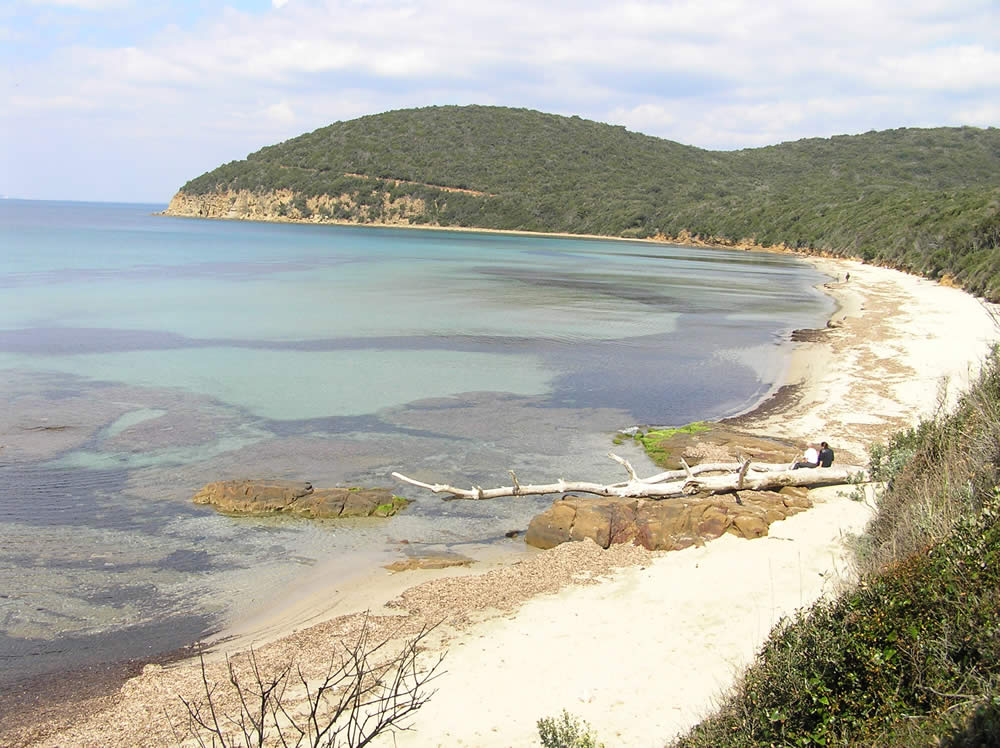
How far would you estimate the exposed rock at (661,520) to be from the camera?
33.9 feet

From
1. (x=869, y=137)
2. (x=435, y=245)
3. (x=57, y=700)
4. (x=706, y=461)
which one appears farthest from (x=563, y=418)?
(x=869, y=137)

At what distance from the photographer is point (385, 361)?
81.9 ft

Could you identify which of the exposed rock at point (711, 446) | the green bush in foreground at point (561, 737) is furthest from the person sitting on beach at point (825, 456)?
the green bush in foreground at point (561, 737)

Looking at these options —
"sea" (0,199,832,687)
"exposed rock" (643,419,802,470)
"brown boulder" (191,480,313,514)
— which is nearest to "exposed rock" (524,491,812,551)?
"sea" (0,199,832,687)

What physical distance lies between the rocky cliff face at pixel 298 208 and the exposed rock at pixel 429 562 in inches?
4805

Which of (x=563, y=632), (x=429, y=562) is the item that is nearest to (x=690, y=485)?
(x=429, y=562)

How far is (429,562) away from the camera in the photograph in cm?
1053

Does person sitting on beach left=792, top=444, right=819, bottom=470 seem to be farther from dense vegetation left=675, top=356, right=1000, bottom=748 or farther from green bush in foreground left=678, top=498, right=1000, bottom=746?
green bush in foreground left=678, top=498, right=1000, bottom=746

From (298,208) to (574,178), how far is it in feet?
154

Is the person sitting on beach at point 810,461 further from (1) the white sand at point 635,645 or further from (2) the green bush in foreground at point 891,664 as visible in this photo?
(2) the green bush in foreground at point 891,664

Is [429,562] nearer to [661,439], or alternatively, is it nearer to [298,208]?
[661,439]

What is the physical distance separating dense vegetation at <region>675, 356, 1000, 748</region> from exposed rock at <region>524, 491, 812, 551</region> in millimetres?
4438

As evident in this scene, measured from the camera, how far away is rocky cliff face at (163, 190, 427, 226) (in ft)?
432

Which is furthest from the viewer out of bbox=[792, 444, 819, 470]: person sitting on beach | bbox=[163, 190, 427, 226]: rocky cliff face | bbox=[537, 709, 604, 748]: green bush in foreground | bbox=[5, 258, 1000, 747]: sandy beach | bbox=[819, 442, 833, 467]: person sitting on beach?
bbox=[163, 190, 427, 226]: rocky cliff face
